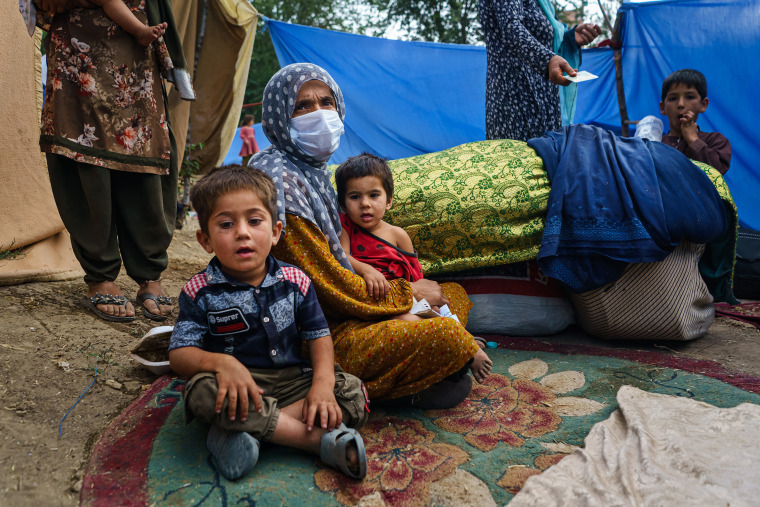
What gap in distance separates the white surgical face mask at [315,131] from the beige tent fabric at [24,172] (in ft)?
6.03

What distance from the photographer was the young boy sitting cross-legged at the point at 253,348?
1.40 metres

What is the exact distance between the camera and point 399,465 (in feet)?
4.90

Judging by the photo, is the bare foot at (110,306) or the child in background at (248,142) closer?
the bare foot at (110,306)

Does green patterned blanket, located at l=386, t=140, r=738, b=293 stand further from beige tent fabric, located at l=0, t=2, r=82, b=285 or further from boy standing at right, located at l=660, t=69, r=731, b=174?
beige tent fabric, located at l=0, t=2, r=82, b=285

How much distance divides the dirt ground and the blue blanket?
500 mm

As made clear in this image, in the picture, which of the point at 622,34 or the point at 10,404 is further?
the point at 622,34

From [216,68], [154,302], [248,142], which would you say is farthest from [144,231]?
[248,142]

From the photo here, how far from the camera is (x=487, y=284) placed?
2.73 m

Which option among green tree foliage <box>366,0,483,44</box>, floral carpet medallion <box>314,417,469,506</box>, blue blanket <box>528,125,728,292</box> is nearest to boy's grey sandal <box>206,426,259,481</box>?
floral carpet medallion <box>314,417,469,506</box>

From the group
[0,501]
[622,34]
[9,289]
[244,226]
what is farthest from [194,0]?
[0,501]

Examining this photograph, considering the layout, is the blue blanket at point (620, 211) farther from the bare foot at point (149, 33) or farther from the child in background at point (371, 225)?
the bare foot at point (149, 33)

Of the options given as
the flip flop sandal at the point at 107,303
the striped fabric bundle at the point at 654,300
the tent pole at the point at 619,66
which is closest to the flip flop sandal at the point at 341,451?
the flip flop sandal at the point at 107,303

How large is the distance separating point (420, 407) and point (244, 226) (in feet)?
2.92

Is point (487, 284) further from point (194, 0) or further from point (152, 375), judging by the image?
point (194, 0)
